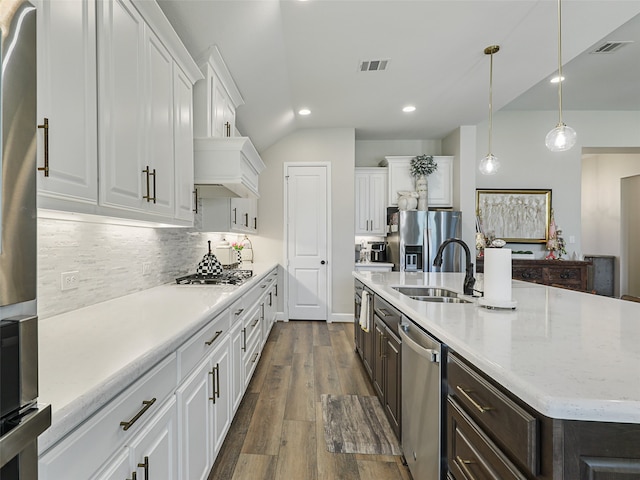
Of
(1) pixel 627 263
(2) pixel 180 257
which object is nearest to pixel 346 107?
(2) pixel 180 257

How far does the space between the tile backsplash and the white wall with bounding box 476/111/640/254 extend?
5.18 m

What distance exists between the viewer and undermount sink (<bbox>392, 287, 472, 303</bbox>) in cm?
225

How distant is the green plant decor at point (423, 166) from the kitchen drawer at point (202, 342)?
13.4 ft

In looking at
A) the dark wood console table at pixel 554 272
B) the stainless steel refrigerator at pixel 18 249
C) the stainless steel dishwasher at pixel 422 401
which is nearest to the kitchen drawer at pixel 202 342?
the stainless steel refrigerator at pixel 18 249

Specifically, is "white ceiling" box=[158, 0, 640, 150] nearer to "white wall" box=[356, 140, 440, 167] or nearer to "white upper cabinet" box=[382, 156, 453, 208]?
Result: "white upper cabinet" box=[382, 156, 453, 208]

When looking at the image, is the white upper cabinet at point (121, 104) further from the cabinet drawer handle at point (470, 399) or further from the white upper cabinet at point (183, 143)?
the cabinet drawer handle at point (470, 399)

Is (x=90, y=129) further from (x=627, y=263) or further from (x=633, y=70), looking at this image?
(x=627, y=263)

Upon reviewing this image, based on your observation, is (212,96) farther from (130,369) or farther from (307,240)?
(307,240)

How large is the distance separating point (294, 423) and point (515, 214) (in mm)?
5006

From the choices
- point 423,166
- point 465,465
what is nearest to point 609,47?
point 423,166

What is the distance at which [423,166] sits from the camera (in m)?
5.16

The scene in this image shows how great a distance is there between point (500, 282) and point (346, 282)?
12.0 feet

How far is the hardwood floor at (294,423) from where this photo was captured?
183cm

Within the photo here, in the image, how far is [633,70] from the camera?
13.8ft
